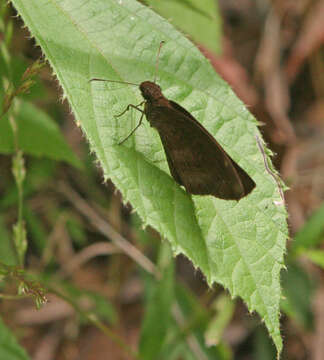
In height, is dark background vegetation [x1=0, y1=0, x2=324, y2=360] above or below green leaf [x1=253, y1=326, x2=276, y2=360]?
above

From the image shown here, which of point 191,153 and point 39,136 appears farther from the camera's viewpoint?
point 39,136

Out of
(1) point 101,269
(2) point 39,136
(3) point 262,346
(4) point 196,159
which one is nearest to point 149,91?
(4) point 196,159

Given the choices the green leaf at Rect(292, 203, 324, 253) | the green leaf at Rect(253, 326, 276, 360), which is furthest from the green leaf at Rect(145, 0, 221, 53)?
the green leaf at Rect(253, 326, 276, 360)

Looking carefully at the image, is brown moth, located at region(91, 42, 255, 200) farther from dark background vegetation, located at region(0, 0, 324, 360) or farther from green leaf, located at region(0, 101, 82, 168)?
dark background vegetation, located at region(0, 0, 324, 360)

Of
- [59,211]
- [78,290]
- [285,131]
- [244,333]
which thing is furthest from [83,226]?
[285,131]

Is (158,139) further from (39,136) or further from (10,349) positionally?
(10,349)

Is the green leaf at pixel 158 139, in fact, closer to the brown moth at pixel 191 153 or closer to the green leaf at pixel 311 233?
the brown moth at pixel 191 153
